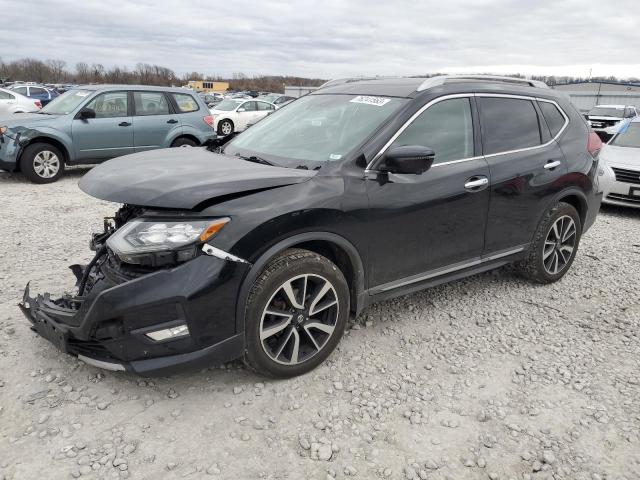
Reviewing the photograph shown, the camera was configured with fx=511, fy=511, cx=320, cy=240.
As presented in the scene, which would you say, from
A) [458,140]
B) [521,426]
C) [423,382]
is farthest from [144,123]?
[521,426]

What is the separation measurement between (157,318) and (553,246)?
3.58m

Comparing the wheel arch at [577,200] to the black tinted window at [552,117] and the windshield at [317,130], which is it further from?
the windshield at [317,130]

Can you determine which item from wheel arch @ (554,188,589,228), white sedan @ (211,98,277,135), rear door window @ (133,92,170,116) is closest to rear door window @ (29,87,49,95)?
white sedan @ (211,98,277,135)

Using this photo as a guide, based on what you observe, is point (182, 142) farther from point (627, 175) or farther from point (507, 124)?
point (627, 175)

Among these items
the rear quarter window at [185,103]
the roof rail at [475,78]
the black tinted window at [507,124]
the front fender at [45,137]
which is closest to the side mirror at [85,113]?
the front fender at [45,137]

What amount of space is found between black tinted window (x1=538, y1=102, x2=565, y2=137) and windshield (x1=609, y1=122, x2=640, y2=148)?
18.0ft

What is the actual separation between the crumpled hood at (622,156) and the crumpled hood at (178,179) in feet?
22.8

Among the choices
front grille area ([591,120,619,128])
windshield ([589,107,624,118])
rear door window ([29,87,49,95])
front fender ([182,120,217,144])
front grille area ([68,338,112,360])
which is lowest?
front grille area ([68,338,112,360])

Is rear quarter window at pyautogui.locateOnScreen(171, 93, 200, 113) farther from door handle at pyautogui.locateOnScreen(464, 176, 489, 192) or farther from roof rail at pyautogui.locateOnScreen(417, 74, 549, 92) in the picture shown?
door handle at pyautogui.locateOnScreen(464, 176, 489, 192)

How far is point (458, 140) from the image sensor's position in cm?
376

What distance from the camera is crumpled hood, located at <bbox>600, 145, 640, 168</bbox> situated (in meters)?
8.15

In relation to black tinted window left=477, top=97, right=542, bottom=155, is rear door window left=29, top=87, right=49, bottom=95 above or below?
above

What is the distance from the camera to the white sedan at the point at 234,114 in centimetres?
1947

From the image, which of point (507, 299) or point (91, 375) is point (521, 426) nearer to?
point (507, 299)
